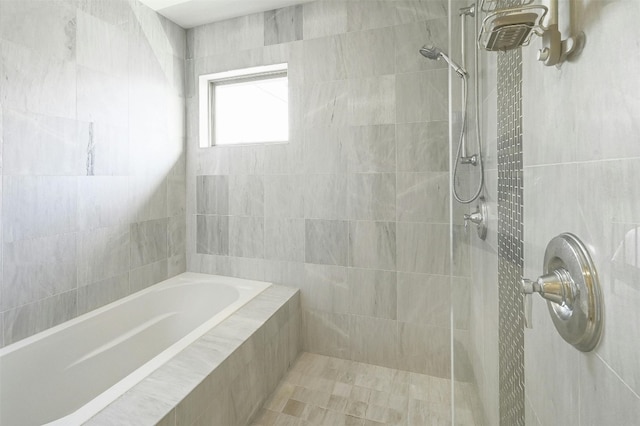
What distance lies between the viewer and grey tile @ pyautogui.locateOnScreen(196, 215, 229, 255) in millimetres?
2514

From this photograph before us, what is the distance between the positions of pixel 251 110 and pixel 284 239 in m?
1.14

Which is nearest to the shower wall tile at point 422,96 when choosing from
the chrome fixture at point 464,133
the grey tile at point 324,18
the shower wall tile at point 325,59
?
the chrome fixture at point 464,133

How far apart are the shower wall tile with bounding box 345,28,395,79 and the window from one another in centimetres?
54

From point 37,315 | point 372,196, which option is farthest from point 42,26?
point 372,196

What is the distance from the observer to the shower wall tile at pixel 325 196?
2.17 metres

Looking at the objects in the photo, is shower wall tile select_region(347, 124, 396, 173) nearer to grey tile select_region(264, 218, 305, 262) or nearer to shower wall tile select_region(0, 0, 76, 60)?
grey tile select_region(264, 218, 305, 262)

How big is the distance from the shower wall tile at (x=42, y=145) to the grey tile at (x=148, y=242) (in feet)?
1.86

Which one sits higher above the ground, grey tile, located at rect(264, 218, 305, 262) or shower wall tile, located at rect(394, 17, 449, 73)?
shower wall tile, located at rect(394, 17, 449, 73)

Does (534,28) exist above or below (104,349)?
above

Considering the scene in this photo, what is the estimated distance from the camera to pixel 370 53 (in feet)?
6.79

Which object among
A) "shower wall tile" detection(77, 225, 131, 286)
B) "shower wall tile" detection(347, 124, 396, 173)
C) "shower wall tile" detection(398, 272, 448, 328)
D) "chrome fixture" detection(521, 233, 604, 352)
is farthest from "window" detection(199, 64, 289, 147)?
"chrome fixture" detection(521, 233, 604, 352)

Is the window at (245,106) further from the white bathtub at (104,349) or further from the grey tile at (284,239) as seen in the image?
the white bathtub at (104,349)

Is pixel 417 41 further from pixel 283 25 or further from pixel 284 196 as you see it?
pixel 284 196

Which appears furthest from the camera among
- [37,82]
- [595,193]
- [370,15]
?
[370,15]
